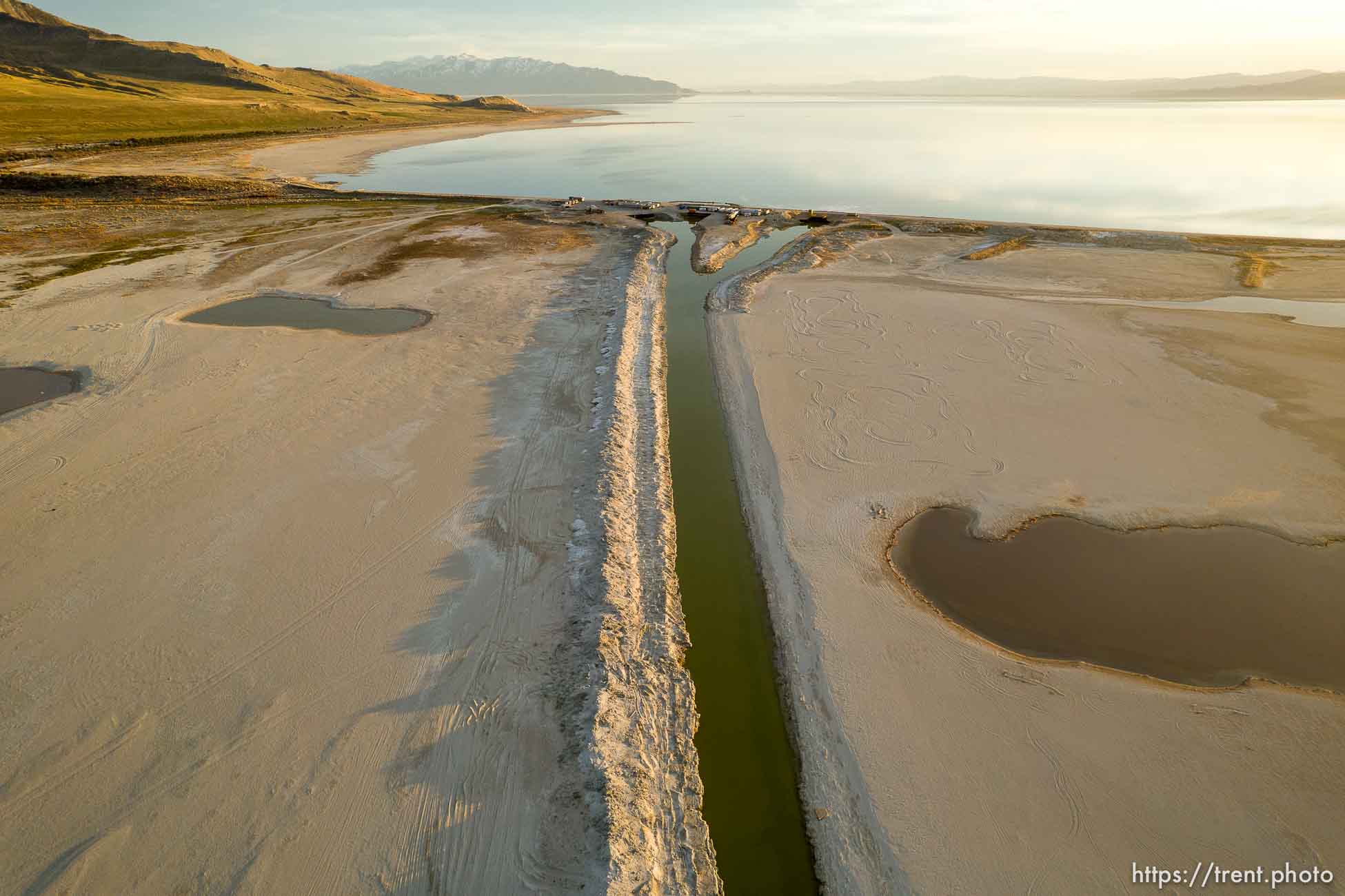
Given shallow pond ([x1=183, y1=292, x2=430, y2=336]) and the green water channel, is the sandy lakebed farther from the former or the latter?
shallow pond ([x1=183, y1=292, x2=430, y2=336])

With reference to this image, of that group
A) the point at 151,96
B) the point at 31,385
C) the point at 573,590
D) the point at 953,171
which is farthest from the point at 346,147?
the point at 573,590

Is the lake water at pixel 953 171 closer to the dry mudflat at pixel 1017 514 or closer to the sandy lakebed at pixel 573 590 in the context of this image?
the dry mudflat at pixel 1017 514

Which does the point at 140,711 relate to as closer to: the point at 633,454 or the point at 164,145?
the point at 633,454

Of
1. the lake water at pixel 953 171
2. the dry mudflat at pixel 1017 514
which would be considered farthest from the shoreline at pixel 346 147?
the dry mudflat at pixel 1017 514

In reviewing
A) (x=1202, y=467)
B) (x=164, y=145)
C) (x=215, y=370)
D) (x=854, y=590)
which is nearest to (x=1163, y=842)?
(x=854, y=590)

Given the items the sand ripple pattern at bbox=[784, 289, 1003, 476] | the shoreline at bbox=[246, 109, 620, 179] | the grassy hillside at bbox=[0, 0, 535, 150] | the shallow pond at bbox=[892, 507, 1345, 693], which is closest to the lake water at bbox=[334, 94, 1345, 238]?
the shoreline at bbox=[246, 109, 620, 179]
